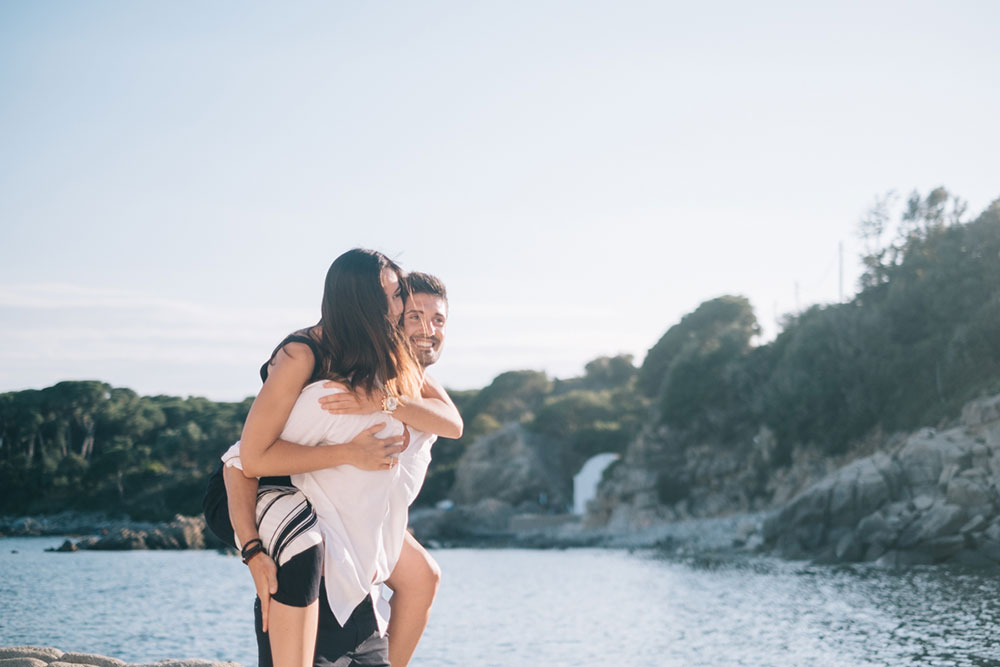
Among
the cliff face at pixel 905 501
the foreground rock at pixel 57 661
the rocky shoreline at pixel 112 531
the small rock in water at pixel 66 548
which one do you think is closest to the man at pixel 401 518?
the foreground rock at pixel 57 661

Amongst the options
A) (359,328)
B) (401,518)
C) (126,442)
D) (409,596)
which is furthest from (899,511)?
(126,442)

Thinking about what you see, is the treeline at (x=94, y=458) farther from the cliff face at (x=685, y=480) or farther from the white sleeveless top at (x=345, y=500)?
the white sleeveless top at (x=345, y=500)

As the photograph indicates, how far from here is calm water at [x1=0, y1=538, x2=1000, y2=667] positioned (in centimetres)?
1228

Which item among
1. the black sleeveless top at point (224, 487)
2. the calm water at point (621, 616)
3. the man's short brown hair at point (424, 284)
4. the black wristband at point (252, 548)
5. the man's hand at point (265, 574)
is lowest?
the calm water at point (621, 616)

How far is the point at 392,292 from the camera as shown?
9.56 ft

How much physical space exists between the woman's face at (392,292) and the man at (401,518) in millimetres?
75

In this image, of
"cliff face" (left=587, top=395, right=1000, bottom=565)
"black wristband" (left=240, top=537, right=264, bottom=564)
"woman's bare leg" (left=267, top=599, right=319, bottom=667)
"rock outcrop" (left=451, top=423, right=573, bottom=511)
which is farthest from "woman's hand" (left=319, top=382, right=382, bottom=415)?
"rock outcrop" (left=451, top=423, right=573, bottom=511)

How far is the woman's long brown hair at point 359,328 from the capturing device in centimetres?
Answer: 278

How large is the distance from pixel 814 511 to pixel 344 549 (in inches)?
964

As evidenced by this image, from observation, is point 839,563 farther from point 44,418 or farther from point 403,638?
point 44,418

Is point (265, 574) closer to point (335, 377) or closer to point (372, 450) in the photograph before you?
point (372, 450)

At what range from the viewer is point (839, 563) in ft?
75.8

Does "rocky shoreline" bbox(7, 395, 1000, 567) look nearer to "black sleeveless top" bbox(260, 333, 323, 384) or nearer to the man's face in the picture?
the man's face

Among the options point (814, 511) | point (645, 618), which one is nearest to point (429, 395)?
point (645, 618)
